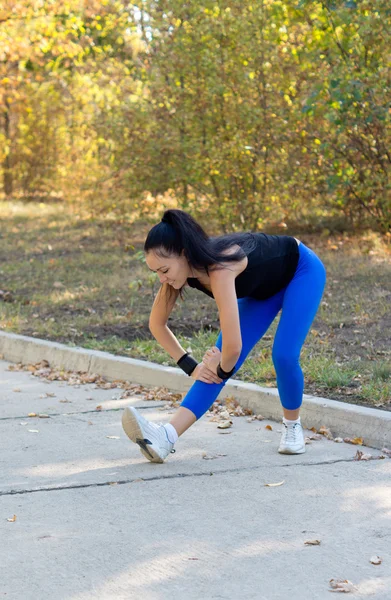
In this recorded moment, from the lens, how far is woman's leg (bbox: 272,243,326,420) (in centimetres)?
496

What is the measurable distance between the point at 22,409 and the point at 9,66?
1656 centimetres

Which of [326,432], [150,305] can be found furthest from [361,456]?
[150,305]

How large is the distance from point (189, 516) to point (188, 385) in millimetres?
2653

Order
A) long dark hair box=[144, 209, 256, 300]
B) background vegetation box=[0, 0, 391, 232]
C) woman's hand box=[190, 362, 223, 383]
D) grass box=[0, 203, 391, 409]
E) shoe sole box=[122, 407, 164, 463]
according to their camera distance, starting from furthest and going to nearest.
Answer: background vegetation box=[0, 0, 391, 232]
grass box=[0, 203, 391, 409]
woman's hand box=[190, 362, 223, 383]
shoe sole box=[122, 407, 164, 463]
long dark hair box=[144, 209, 256, 300]

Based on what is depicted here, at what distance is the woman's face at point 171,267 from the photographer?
4.53m

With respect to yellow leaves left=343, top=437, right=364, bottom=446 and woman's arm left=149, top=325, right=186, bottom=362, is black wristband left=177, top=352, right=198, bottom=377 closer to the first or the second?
woman's arm left=149, top=325, right=186, bottom=362

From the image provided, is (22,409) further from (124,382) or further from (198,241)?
(198,241)

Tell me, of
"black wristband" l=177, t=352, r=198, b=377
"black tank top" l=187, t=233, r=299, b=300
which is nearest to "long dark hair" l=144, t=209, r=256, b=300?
"black tank top" l=187, t=233, r=299, b=300

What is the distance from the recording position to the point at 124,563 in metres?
3.52

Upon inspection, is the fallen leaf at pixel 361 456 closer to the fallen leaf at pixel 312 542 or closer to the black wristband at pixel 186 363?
the black wristband at pixel 186 363

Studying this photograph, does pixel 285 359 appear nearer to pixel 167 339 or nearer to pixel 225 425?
pixel 167 339

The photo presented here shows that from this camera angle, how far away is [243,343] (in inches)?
201

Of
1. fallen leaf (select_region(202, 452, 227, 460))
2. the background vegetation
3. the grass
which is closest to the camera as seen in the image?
fallen leaf (select_region(202, 452, 227, 460))

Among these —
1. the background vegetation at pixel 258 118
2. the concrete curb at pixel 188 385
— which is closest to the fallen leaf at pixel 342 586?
the concrete curb at pixel 188 385
